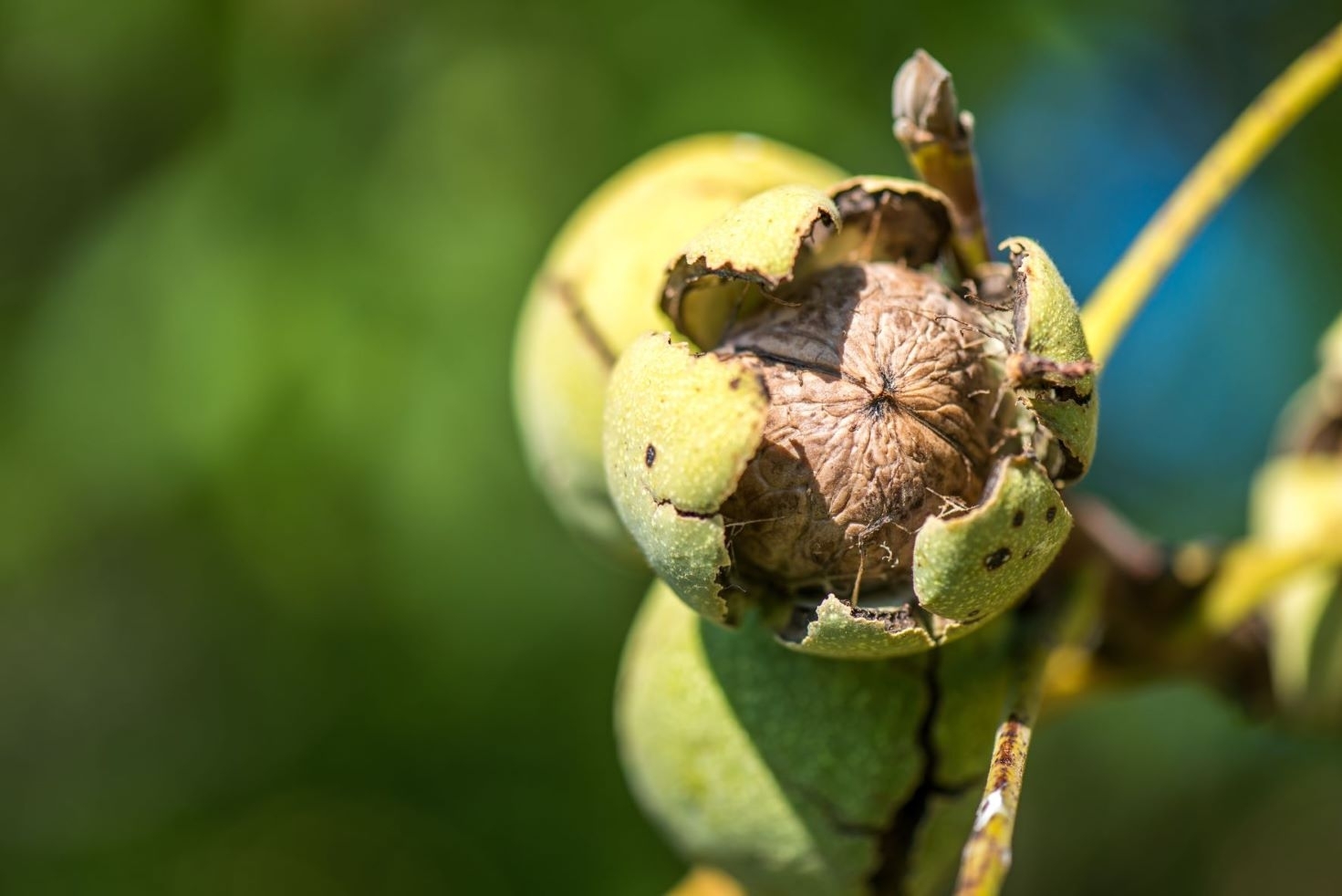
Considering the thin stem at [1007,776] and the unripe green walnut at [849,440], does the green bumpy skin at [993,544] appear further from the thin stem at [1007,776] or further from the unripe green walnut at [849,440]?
the thin stem at [1007,776]

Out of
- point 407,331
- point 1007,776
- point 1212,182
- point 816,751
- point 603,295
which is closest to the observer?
point 1007,776

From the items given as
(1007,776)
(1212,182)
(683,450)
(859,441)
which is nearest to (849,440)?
(859,441)

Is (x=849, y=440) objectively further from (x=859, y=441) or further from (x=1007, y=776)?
(x=1007, y=776)

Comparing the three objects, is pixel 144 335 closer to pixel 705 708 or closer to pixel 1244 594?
pixel 705 708

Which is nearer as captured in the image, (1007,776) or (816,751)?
(1007,776)

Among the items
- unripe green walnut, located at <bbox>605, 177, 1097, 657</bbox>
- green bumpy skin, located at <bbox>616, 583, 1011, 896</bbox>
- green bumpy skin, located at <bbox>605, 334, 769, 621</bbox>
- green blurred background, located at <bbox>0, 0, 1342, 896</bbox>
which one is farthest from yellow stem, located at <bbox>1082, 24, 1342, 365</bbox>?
green blurred background, located at <bbox>0, 0, 1342, 896</bbox>

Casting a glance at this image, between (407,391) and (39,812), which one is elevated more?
(407,391)

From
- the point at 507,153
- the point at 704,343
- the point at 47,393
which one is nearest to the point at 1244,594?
the point at 704,343
